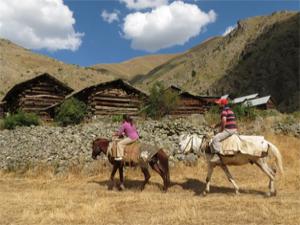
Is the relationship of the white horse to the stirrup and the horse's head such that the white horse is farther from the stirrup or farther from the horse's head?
the horse's head

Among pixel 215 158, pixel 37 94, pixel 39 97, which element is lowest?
pixel 215 158

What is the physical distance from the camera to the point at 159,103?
31.7m

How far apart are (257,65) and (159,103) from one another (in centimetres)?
7558

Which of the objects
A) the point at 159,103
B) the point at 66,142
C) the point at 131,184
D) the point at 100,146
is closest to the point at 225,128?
the point at 131,184

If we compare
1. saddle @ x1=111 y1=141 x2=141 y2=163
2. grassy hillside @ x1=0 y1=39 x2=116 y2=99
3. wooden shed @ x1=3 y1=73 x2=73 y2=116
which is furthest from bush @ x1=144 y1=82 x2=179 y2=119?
grassy hillside @ x1=0 y1=39 x2=116 y2=99

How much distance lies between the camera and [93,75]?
90.4 m

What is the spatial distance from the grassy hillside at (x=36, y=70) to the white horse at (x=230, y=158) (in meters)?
61.4

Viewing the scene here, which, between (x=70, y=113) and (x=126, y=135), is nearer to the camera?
(x=126, y=135)

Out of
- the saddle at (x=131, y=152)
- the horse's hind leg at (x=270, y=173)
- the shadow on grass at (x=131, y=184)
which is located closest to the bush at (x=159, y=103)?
the shadow on grass at (x=131, y=184)

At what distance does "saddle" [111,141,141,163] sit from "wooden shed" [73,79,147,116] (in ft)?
62.1

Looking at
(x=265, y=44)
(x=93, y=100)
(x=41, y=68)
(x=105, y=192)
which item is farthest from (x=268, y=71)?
(x=105, y=192)

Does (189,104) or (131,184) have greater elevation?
(189,104)

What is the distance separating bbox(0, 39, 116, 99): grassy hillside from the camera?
266ft

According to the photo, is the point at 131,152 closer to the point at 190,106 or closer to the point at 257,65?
the point at 190,106
